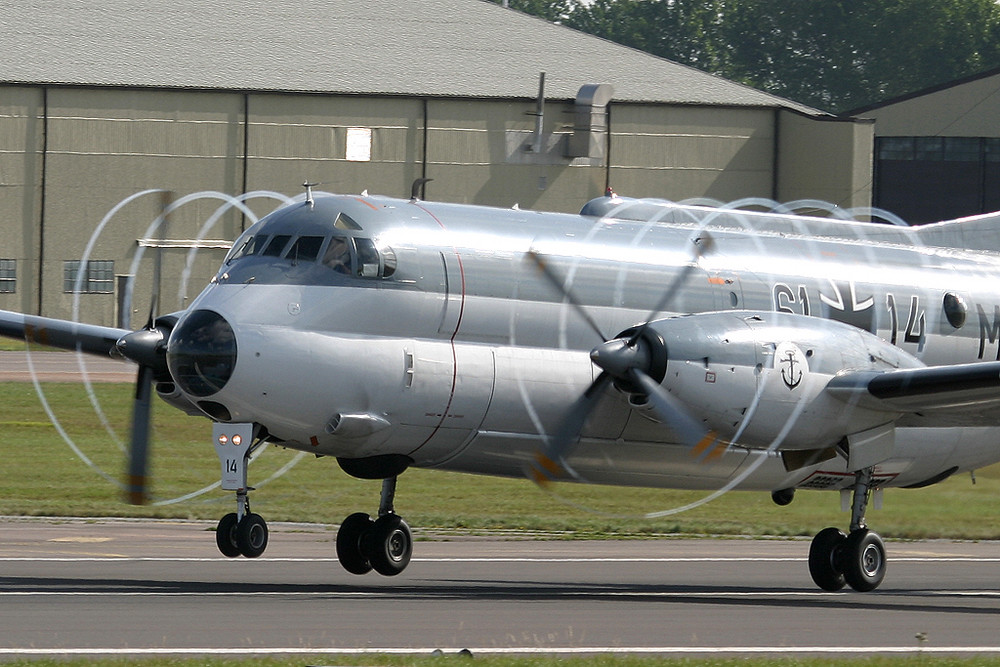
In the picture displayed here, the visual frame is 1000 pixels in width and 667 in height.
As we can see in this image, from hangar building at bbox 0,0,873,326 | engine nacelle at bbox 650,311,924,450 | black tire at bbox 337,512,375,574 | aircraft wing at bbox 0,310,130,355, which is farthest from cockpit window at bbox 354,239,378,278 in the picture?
hangar building at bbox 0,0,873,326

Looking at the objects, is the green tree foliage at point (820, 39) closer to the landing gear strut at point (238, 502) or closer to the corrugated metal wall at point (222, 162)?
the corrugated metal wall at point (222, 162)

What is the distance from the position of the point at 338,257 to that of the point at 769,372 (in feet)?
17.8

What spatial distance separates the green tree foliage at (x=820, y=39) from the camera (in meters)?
120

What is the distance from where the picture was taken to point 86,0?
7044 cm

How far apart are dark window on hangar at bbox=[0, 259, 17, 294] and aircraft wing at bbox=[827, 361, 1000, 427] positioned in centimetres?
5025

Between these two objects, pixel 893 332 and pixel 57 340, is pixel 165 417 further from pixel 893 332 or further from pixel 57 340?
pixel 893 332

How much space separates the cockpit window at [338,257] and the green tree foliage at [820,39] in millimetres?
105355

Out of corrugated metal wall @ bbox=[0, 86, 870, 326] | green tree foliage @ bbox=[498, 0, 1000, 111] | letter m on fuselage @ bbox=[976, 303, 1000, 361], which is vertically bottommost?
letter m on fuselage @ bbox=[976, 303, 1000, 361]

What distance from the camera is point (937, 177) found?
7075cm

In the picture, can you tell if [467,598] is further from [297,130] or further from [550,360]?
[297,130]

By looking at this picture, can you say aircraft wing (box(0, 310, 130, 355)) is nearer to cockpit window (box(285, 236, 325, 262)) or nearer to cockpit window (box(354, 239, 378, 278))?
cockpit window (box(285, 236, 325, 262))

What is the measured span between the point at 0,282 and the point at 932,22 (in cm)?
7884

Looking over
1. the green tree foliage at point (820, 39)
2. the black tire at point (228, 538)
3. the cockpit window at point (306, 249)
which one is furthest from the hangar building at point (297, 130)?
the green tree foliage at point (820, 39)

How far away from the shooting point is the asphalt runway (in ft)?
50.2
